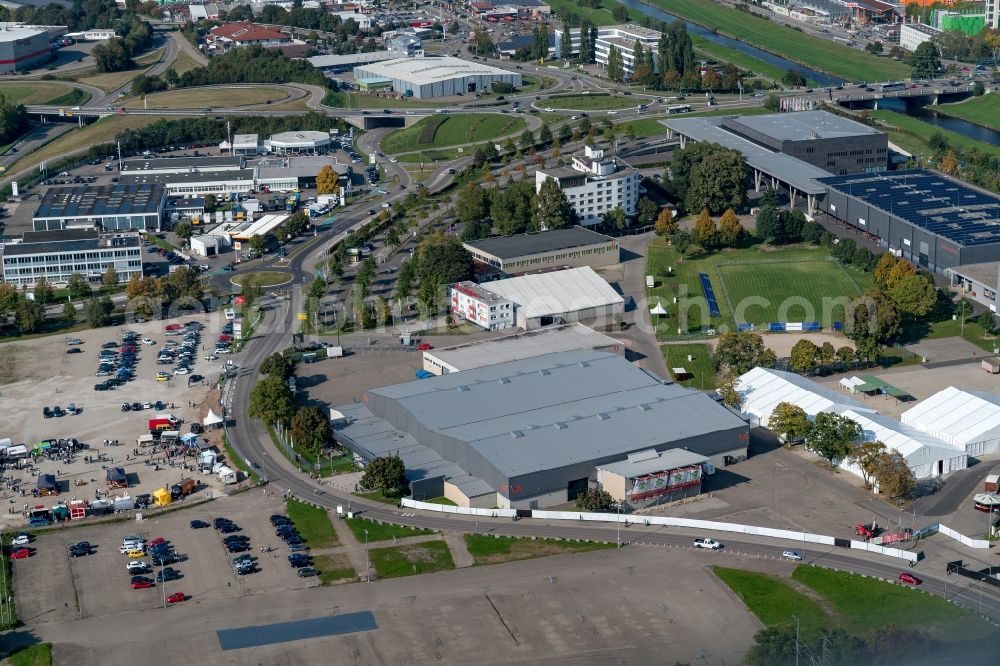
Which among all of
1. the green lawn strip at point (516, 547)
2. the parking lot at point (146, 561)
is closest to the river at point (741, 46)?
the green lawn strip at point (516, 547)

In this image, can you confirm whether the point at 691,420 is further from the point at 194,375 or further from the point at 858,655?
the point at 194,375

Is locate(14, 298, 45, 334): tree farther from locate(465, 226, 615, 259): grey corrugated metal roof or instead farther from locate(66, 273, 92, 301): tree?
locate(465, 226, 615, 259): grey corrugated metal roof

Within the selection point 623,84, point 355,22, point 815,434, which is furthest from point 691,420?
point 355,22

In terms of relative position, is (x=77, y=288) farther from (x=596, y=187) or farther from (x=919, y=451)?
(x=919, y=451)

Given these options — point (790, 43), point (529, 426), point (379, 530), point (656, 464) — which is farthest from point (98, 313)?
point (790, 43)

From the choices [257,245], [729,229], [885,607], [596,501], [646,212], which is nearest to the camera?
[885,607]

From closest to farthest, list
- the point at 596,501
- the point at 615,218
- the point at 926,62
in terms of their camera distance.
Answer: the point at 596,501
the point at 615,218
the point at 926,62

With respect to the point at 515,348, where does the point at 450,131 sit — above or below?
below

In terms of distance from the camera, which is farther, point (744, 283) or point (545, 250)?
point (545, 250)

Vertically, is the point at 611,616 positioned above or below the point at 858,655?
below
